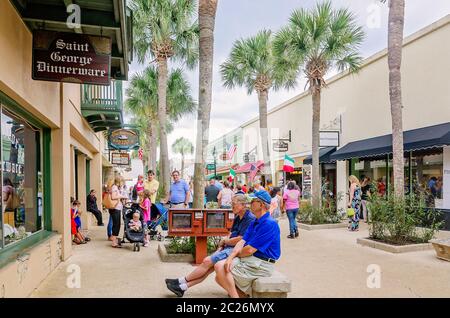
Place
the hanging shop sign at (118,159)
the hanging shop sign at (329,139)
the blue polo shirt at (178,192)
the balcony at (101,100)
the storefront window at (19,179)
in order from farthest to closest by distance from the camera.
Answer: the hanging shop sign at (118,159) → the hanging shop sign at (329,139) → the balcony at (101,100) → the blue polo shirt at (178,192) → the storefront window at (19,179)

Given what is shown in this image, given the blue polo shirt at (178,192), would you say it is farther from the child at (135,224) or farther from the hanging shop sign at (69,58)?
the hanging shop sign at (69,58)

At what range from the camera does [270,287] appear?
14.5 ft

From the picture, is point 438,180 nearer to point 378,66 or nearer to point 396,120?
point 396,120

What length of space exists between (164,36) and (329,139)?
867 centimetres

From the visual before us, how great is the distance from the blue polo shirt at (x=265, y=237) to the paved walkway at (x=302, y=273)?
1.12 metres

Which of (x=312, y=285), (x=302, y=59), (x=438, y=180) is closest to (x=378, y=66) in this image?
(x=302, y=59)

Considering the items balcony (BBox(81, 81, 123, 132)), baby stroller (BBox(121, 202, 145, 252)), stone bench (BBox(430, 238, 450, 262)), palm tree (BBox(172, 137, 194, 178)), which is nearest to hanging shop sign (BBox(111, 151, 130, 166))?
balcony (BBox(81, 81, 123, 132))

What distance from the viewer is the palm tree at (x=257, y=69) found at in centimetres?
1862

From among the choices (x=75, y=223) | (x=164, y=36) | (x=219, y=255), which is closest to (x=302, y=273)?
(x=219, y=255)

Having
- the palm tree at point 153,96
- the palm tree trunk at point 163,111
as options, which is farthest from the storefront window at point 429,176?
the palm tree at point 153,96

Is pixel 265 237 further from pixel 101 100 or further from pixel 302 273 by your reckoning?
pixel 101 100

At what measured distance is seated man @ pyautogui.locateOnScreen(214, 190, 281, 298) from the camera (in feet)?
14.9

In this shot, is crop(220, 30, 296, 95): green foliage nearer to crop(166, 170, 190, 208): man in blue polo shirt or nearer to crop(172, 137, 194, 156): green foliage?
crop(166, 170, 190, 208): man in blue polo shirt
